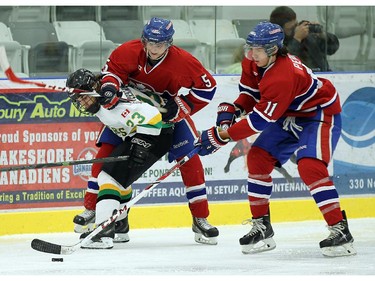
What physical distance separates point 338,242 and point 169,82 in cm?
121

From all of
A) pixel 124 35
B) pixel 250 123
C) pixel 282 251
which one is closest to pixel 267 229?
pixel 282 251

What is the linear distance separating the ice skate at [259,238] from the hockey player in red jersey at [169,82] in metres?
0.44

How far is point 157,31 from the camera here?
19.0 ft

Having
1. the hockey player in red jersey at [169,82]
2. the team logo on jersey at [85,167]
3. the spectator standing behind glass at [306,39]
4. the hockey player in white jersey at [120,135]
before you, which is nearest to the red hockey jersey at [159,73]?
the hockey player in red jersey at [169,82]

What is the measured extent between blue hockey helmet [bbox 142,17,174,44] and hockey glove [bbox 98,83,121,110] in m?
0.30

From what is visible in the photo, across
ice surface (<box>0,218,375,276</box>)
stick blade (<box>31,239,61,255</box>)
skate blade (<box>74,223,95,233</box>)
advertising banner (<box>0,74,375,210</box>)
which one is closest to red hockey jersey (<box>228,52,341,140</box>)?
ice surface (<box>0,218,375,276</box>)

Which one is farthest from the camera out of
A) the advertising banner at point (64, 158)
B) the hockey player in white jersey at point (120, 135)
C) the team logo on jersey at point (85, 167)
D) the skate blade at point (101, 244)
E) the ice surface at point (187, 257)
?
the team logo on jersey at point (85, 167)

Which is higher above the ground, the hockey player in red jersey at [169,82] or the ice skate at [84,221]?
the hockey player in red jersey at [169,82]

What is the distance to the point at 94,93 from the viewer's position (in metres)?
5.68

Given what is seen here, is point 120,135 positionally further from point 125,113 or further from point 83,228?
point 83,228

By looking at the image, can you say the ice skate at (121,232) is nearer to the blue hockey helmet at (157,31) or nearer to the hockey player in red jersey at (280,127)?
the hockey player in red jersey at (280,127)

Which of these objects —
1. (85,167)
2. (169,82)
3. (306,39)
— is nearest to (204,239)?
(169,82)

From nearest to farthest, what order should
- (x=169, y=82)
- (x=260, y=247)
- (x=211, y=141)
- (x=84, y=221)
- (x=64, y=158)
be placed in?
1. (x=211, y=141)
2. (x=260, y=247)
3. (x=169, y=82)
4. (x=84, y=221)
5. (x=64, y=158)

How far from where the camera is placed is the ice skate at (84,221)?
6160 millimetres
